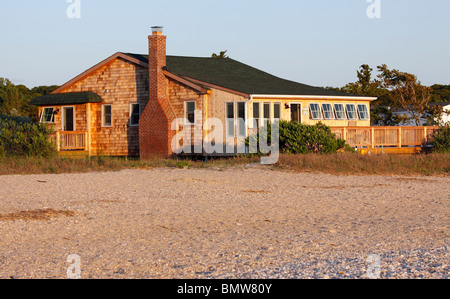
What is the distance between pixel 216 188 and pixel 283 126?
8693 mm

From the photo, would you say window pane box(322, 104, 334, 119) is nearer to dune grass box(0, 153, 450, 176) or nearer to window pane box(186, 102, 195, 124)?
dune grass box(0, 153, 450, 176)

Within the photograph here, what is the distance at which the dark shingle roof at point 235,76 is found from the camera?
27.5 m

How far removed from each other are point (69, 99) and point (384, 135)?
52.0 feet

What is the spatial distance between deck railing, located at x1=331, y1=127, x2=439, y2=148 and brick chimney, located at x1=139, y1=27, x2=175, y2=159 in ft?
25.5

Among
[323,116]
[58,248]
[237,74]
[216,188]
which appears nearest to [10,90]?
[237,74]

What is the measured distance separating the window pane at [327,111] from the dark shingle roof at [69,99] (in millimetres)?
11306

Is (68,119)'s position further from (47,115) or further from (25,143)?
(25,143)

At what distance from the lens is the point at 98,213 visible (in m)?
11.6

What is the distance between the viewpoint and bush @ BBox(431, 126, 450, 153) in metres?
27.4

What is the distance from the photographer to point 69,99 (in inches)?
1196

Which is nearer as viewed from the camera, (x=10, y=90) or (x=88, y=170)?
(x=88, y=170)

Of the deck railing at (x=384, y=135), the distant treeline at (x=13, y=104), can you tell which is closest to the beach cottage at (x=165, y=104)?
the deck railing at (x=384, y=135)

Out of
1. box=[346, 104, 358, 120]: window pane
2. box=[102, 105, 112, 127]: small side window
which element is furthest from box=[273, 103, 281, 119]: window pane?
box=[102, 105, 112, 127]: small side window
